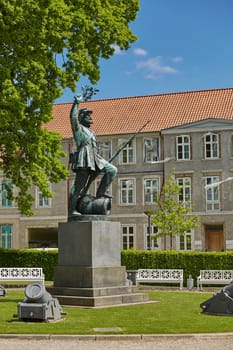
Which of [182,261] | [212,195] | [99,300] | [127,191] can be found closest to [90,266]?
[99,300]

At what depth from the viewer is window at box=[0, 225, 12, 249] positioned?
155 ft

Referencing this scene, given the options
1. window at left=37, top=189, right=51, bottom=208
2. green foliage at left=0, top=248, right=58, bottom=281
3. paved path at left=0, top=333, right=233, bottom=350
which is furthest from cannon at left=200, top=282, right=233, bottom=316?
window at left=37, top=189, right=51, bottom=208

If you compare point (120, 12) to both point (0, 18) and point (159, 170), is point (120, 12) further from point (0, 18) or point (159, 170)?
point (159, 170)

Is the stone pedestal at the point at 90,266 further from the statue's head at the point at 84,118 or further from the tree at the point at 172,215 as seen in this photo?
the tree at the point at 172,215

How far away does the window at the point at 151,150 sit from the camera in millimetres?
44250

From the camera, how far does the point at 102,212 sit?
646 inches

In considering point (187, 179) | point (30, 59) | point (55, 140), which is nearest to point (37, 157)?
point (55, 140)

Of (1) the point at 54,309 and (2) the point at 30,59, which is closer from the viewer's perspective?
(1) the point at 54,309

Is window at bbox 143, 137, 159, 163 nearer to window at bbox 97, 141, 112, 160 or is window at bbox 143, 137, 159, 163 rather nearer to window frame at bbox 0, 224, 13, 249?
window at bbox 97, 141, 112, 160

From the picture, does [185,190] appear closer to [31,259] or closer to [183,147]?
[183,147]

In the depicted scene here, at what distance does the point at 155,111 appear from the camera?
1823 inches

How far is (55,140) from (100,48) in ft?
12.3

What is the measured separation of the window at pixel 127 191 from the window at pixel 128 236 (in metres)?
1.84

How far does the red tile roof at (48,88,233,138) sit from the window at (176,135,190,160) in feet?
4.60
